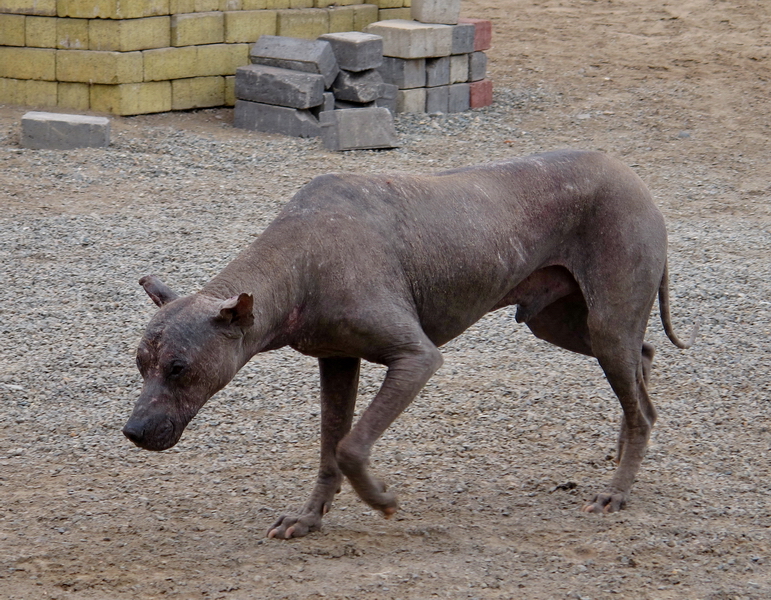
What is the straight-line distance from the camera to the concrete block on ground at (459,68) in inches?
561

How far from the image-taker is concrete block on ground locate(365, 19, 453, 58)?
13.7m

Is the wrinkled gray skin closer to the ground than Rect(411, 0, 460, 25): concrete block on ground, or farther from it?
closer to the ground

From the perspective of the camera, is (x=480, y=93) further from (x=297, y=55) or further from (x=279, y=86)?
(x=279, y=86)

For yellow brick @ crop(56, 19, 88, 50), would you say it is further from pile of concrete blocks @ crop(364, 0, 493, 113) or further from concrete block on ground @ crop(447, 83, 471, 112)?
concrete block on ground @ crop(447, 83, 471, 112)

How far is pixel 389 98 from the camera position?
13.9 metres

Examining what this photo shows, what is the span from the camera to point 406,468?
5.37 metres

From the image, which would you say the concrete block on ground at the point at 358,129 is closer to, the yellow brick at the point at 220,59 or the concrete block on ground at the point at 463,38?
the yellow brick at the point at 220,59

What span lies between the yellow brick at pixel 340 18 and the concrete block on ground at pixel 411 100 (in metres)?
1.40

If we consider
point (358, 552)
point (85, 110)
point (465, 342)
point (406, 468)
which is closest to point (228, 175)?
point (85, 110)

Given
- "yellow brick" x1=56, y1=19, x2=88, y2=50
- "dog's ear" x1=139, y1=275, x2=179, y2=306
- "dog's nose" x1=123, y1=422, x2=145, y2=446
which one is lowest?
"dog's nose" x1=123, y1=422, x2=145, y2=446

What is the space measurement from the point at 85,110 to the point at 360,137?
368 cm

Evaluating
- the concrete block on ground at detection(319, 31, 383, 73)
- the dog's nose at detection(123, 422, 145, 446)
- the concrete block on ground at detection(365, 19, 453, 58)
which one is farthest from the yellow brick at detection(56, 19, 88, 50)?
the dog's nose at detection(123, 422, 145, 446)

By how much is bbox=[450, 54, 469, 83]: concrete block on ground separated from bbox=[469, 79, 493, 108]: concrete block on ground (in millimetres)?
166

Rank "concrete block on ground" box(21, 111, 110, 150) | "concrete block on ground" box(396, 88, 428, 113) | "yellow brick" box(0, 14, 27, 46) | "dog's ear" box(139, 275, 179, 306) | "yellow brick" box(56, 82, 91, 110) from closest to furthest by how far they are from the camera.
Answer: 1. "dog's ear" box(139, 275, 179, 306)
2. "concrete block on ground" box(21, 111, 110, 150)
3. "yellow brick" box(0, 14, 27, 46)
4. "yellow brick" box(56, 82, 91, 110)
5. "concrete block on ground" box(396, 88, 428, 113)
